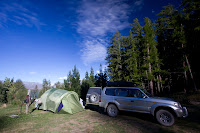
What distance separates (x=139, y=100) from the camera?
641 centimetres

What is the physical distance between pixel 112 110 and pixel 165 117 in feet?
10.5

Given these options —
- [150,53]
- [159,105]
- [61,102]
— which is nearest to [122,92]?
[159,105]

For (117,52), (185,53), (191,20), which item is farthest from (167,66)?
(117,52)

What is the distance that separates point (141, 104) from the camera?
6309mm

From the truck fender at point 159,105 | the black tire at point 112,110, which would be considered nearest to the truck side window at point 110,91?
the black tire at point 112,110

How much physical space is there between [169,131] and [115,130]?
244 cm

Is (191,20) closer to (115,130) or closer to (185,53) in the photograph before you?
(185,53)

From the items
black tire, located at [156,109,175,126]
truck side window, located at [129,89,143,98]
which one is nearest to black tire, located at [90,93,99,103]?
truck side window, located at [129,89,143,98]

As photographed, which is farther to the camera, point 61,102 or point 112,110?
point 61,102

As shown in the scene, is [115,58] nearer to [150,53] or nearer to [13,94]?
[150,53]

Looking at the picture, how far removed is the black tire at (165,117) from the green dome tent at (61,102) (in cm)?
597

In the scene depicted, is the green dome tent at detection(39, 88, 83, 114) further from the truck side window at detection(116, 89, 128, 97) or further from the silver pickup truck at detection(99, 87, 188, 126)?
the truck side window at detection(116, 89, 128, 97)

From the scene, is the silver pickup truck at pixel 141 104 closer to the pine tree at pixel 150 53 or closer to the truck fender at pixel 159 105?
the truck fender at pixel 159 105

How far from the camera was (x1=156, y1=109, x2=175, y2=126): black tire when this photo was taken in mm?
5434
